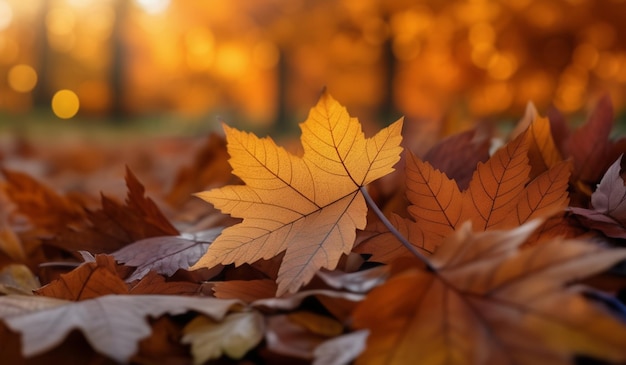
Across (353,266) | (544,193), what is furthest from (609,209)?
(353,266)

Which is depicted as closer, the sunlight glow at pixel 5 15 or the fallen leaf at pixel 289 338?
the fallen leaf at pixel 289 338

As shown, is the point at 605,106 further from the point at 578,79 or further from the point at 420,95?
the point at 420,95

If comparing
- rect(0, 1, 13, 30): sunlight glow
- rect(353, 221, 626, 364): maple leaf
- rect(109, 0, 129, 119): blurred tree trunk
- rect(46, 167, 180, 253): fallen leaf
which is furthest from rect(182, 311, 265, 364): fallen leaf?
rect(0, 1, 13, 30): sunlight glow

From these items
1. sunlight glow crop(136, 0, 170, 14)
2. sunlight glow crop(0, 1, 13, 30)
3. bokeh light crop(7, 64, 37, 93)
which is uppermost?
sunlight glow crop(0, 1, 13, 30)

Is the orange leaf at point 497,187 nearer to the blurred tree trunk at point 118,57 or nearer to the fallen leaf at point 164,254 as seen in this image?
the fallen leaf at point 164,254

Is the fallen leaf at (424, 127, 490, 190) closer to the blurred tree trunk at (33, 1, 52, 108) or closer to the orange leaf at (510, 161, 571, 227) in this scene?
the orange leaf at (510, 161, 571, 227)

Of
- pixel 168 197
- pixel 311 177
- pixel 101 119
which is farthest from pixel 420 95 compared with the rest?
pixel 311 177

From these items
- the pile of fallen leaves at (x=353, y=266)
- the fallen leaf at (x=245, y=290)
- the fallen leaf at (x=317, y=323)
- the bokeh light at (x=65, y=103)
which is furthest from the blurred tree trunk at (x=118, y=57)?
the fallen leaf at (x=317, y=323)
